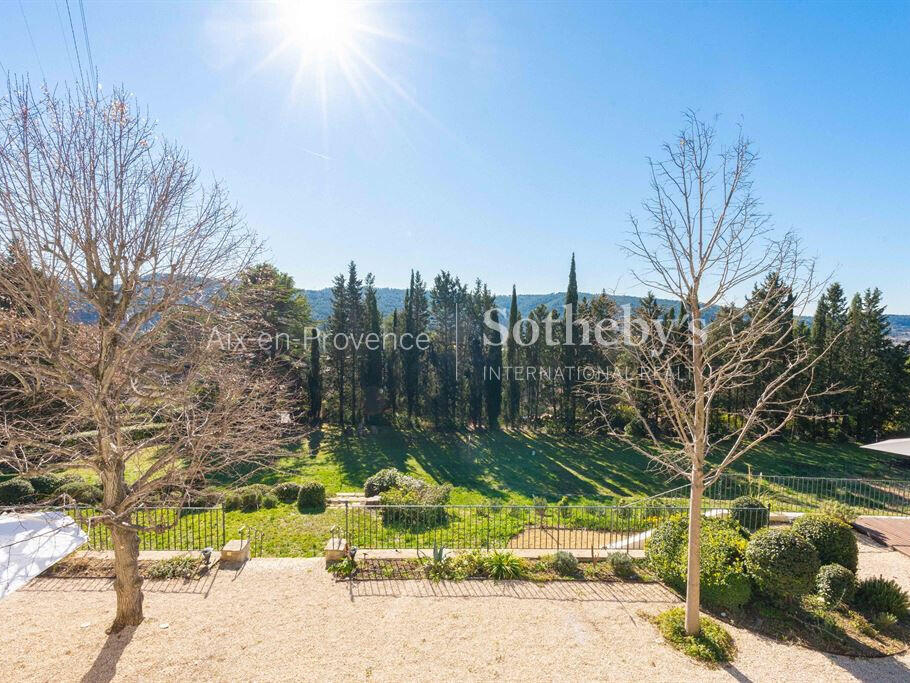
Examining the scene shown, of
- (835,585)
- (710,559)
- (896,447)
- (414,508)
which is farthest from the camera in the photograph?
(414,508)

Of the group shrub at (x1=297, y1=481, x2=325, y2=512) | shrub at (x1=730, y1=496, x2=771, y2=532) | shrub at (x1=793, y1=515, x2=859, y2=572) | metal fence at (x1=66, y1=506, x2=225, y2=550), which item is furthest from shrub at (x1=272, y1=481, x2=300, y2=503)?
shrub at (x1=793, y1=515, x2=859, y2=572)

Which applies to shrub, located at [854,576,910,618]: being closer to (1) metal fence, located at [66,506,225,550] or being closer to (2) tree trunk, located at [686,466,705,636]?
(2) tree trunk, located at [686,466,705,636]

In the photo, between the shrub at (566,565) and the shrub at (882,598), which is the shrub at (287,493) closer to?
the shrub at (566,565)

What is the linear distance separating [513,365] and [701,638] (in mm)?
26612

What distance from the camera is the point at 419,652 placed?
5703 mm

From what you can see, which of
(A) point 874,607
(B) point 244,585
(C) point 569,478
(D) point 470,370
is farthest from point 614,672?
(D) point 470,370

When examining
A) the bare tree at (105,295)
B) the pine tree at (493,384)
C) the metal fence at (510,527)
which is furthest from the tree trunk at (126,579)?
the pine tree at (493,384)

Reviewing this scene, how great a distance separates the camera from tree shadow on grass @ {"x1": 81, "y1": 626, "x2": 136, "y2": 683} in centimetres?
511

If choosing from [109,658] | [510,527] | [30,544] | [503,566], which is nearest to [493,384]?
[510,527]

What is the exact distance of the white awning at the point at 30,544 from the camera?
535 cm

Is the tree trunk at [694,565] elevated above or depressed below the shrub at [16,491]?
above

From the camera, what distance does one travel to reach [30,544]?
600cm

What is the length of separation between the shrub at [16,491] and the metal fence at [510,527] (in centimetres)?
854

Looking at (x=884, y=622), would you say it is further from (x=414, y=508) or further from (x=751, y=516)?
(x=414, y=508)
